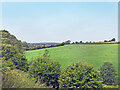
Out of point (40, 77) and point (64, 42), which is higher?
point (64, 42)

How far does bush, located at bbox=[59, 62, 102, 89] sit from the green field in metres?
0.14

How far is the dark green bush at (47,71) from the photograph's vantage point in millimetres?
3086

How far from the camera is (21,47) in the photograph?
128 inches

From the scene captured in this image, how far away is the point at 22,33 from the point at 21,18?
38 centimetres

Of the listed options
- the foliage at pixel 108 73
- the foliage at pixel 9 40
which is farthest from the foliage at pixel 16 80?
the foliage at pixel 108 73

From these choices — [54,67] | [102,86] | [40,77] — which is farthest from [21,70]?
[102,86]

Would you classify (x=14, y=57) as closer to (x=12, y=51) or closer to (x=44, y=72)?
(x=12, y=51)

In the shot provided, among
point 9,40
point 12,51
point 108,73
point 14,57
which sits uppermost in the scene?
point 9,40

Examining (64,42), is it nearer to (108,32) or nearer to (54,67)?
(54,67)

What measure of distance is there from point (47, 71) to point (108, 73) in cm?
146

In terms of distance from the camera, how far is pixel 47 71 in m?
3.10

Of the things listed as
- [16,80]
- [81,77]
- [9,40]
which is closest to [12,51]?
[9,40]

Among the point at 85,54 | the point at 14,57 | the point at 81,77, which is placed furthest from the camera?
the point at 14,57

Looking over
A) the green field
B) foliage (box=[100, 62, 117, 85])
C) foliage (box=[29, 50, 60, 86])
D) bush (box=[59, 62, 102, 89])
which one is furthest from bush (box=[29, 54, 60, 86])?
foliage (box=[100, 62, 117, 85])
